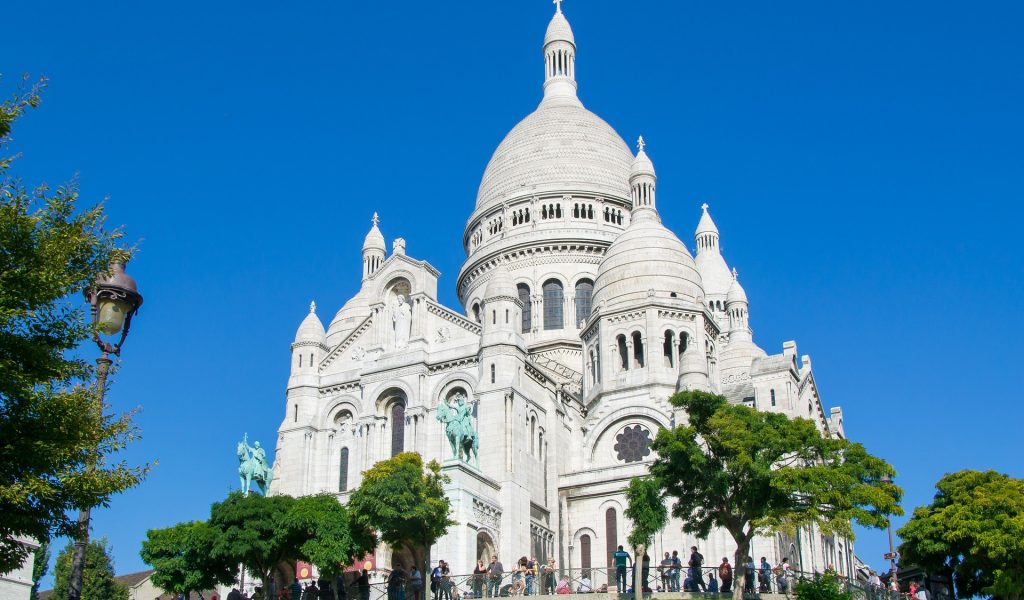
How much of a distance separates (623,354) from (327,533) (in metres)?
27.7

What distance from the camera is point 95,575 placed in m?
65.9

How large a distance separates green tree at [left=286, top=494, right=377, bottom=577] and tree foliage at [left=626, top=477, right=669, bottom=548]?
33.5 ft

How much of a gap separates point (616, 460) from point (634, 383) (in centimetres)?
424

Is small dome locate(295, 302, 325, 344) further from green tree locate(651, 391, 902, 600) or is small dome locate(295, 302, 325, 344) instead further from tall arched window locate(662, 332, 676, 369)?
green tree locate(651, 391, 902, 600)

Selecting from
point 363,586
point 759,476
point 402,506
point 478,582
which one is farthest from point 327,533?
point 759,476

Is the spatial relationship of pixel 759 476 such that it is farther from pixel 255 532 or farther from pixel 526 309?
pixel 526 309

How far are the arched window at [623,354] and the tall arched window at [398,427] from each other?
41.3 feet

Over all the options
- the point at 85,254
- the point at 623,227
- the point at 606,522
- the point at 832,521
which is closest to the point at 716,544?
the point at 606,522

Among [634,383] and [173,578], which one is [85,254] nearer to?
[173,578]

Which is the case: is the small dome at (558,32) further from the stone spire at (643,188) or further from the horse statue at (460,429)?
the horse statue at (460,429)

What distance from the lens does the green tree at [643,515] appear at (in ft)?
117

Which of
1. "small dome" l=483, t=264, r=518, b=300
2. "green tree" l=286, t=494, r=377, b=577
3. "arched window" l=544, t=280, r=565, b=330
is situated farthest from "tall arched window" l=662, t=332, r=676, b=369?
"green tree" l=286, t=494, r=377, b=577

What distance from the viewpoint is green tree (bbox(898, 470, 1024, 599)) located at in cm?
4200

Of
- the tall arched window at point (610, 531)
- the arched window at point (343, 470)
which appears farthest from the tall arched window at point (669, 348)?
the arched window at point (343, 470)
